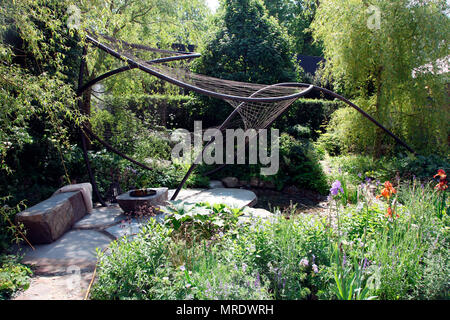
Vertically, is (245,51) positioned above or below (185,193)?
above

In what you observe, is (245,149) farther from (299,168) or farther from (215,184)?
(299,168)

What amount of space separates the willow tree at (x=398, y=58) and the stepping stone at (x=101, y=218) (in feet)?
14.5

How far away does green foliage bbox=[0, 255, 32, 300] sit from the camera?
2.05 m

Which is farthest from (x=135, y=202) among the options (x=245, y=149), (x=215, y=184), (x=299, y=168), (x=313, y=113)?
(x=313, y=113)

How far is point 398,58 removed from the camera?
524 centimetres

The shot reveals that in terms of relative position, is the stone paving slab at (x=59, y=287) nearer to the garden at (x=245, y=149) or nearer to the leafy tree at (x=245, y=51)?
the garden at (x=245, y=149)

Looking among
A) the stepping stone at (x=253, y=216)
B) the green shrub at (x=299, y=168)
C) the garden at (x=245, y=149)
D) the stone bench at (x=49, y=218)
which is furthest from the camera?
the green shrub at (x=299, y=168)

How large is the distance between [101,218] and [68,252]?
0.90 meters

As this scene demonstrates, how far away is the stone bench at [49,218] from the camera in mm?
2889

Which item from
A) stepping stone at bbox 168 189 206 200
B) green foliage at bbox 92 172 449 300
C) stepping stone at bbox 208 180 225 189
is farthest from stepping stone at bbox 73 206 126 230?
stepping stone at bbox 208 180 225 189

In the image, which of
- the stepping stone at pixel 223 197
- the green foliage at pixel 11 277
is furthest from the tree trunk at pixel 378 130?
the green foliage at pixel 11 277

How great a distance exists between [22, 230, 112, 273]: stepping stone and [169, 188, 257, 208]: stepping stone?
155 cm
